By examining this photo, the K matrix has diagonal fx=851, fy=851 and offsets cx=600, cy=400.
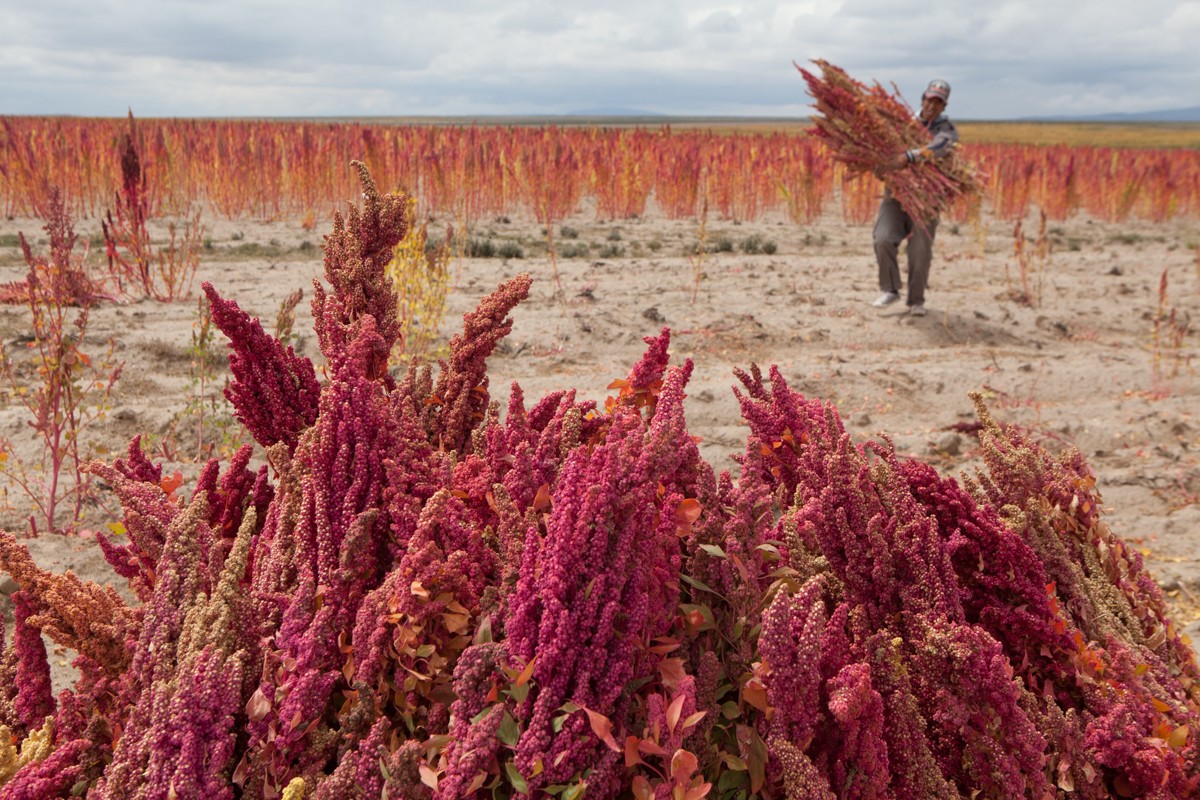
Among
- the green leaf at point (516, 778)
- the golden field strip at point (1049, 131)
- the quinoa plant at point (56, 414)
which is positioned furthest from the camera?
the golden field strip at point (1049, 131)

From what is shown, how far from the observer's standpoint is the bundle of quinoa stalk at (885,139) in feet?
23.9

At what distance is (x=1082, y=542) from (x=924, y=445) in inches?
131

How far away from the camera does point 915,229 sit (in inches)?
296

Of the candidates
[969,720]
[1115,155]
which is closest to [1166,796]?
[969,720]

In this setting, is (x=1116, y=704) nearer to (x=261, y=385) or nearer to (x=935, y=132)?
(x=261, y=385)

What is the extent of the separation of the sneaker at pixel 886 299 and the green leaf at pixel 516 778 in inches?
296

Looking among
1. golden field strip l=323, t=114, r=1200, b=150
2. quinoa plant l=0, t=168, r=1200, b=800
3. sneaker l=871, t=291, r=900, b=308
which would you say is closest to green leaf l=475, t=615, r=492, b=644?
quinoa plant l=0, t=168, r=1200, b=800

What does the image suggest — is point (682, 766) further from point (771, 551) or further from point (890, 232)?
point (890, 232)

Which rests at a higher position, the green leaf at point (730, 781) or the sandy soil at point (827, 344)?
the green leaf at point (730, 781)

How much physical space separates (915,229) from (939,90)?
1193 mm

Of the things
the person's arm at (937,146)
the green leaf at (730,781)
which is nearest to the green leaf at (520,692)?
the green leaf at (730,781)

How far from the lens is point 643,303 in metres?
7.64

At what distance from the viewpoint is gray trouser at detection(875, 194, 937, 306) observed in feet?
24.7

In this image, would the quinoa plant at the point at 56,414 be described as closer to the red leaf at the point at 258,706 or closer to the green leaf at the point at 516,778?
the red leaf at the point at 258,706
